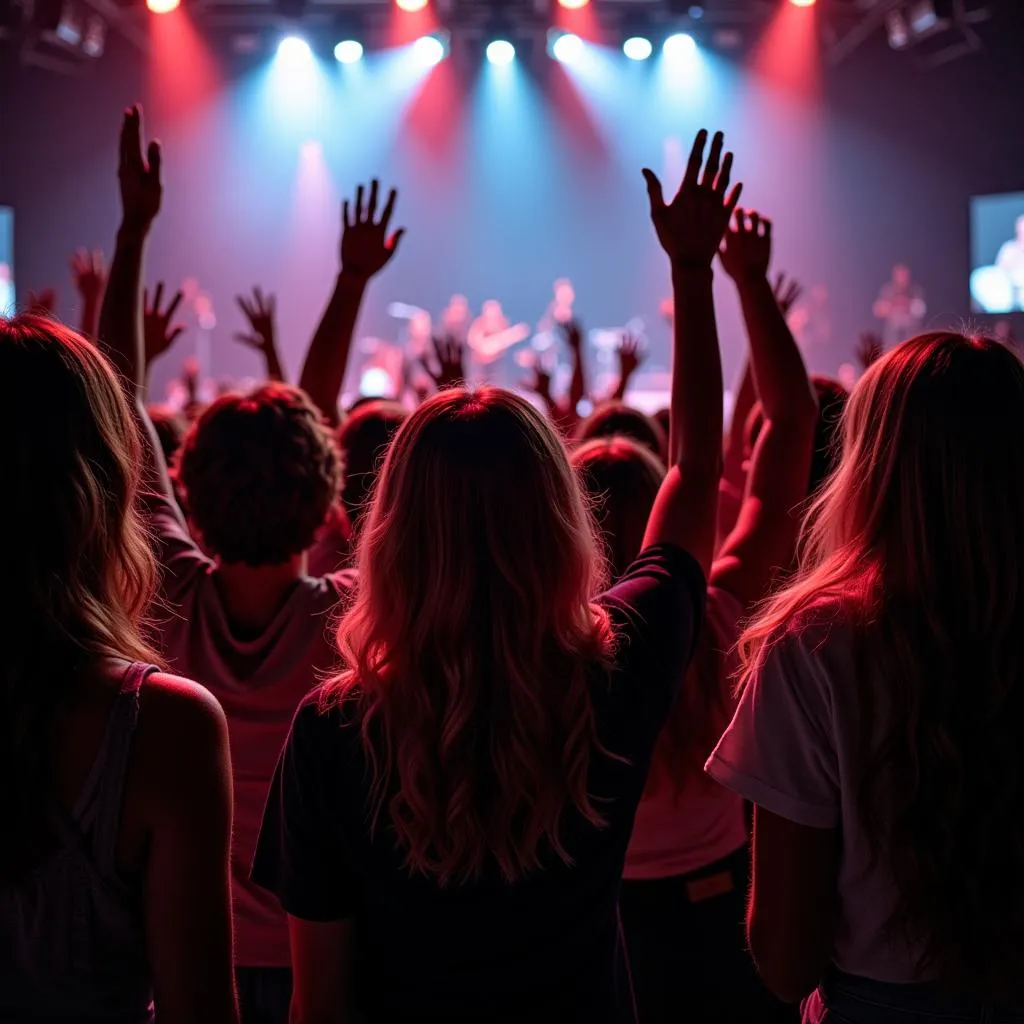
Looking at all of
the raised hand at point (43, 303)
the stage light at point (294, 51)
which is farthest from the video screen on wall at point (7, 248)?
the raised hand at point (43, 303)

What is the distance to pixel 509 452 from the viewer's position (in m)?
1.06

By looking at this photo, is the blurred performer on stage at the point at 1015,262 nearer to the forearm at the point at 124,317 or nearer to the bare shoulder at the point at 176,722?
the forearm at the point at 124,317

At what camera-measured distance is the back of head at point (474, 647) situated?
3.32 ft

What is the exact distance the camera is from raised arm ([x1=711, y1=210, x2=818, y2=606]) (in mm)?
1646

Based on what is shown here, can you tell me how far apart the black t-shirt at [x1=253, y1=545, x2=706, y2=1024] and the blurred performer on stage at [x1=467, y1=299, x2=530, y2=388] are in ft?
34.3

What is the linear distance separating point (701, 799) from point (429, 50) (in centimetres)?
1115

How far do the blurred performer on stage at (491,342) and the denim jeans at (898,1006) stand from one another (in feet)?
34.4

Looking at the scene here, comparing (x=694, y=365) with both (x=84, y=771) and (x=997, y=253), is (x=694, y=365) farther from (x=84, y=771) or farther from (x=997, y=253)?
(x=997, y=253)

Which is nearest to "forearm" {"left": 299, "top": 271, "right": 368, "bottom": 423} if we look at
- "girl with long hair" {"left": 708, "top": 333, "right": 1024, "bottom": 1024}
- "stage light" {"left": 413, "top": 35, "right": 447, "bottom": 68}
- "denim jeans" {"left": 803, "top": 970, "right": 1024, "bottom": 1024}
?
"girl with long hair" {"left": 708, "top": 333, "right": 1024, "bottom": 1024}

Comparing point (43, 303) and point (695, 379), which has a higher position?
point (43, 303)

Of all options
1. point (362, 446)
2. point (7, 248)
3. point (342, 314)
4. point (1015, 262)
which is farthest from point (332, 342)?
point (7, 248)

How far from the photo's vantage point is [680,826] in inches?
66.9

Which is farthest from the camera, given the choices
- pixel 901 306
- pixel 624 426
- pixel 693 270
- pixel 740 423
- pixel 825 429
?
pixel 901 306

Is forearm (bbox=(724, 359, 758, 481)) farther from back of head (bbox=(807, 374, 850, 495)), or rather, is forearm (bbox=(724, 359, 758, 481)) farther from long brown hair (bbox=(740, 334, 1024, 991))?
long brown hair (bbox=(740, 334, 1024, 991))
